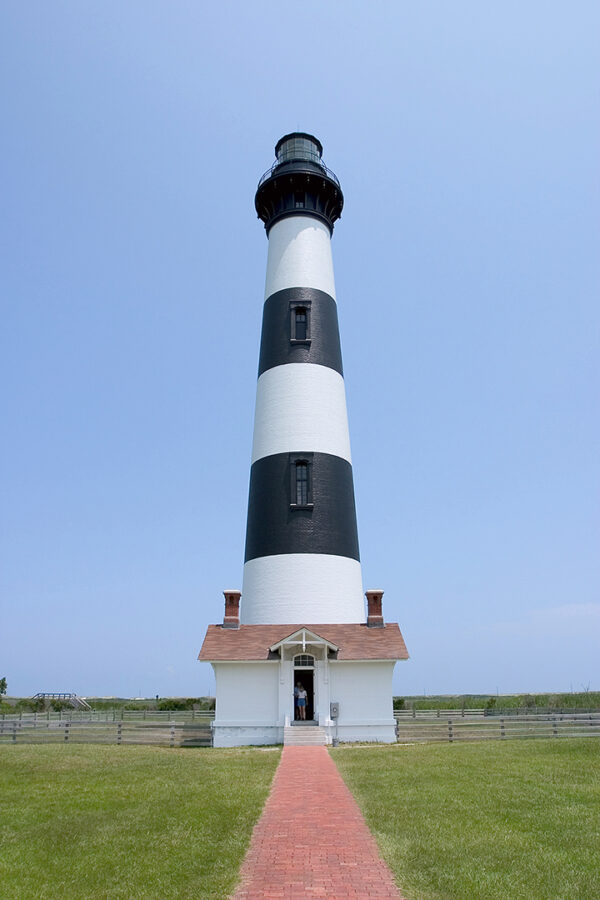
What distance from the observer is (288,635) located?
67.6 ft

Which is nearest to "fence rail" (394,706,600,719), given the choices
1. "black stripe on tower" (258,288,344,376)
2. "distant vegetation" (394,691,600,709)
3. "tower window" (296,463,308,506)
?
"distant vegetation" (394,691,600,709)

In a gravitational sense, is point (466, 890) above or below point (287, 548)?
below

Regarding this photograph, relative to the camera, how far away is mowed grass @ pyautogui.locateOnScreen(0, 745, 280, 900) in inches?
255

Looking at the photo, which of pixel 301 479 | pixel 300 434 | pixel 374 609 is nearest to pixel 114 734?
pixel 374 609

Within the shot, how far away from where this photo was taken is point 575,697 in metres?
39.4

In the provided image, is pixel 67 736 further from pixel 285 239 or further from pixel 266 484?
pixel 285 239

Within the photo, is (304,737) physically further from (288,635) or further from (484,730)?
(484,730)

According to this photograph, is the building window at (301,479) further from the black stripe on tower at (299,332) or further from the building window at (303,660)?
the building window at (303,660)

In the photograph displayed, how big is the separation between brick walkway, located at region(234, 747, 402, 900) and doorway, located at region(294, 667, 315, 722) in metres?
9.60

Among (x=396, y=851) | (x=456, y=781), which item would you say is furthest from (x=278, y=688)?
(x=396, y=851)

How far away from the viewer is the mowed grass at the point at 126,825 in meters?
6.48

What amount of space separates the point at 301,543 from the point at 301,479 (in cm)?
221

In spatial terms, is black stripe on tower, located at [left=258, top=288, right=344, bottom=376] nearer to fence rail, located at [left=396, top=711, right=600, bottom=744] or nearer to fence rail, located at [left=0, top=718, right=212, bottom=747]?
fence rail, located at [left=396, top=711, right=600, bottom=744]

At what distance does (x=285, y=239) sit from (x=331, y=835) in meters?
21.7
